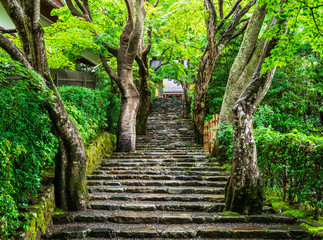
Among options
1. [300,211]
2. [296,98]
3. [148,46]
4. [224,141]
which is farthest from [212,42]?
[300,211]

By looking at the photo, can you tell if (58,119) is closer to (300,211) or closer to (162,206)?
(162,206)

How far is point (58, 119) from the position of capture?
5.73m

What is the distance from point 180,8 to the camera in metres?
12.0

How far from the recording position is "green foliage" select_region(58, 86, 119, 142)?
7886 mm

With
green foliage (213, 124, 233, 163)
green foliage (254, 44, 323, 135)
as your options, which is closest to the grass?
green foliage (213, 124, 233, 163)

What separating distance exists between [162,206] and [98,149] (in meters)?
4.23

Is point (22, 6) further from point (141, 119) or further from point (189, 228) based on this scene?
point (141, 119)

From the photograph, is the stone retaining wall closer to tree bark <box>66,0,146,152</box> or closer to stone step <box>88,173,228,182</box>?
stone step <box>88,173,228,182</box>

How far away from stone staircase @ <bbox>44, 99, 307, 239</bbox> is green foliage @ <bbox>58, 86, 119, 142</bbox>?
1.57m

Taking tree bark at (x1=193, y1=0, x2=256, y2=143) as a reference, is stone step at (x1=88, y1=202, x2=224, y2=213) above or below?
below

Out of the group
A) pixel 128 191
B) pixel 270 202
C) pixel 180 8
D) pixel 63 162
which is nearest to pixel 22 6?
pixel 63 162

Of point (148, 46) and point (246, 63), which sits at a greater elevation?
point (148, 46)

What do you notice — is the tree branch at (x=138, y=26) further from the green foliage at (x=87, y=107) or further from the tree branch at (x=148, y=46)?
the tree branch at (x=148, y=46)

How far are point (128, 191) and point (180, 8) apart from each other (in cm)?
850
